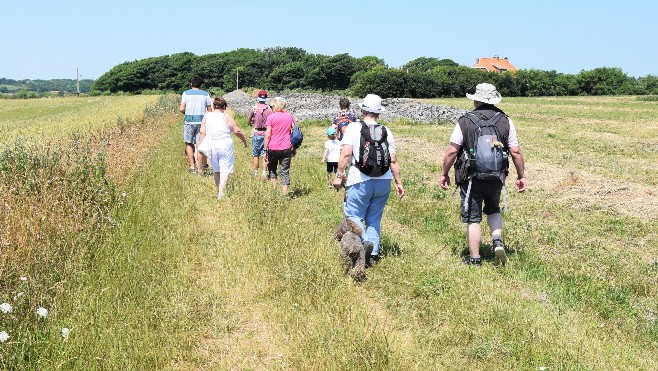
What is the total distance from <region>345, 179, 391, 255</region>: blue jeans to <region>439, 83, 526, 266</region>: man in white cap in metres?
0.85

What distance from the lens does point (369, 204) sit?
6344mm

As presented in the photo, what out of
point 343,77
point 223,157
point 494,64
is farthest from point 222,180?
point 494,64

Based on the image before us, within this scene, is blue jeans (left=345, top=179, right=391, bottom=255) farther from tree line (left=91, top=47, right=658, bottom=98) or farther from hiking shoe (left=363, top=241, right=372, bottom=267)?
tree line (left=91, top=47, right=658, bottom=98)

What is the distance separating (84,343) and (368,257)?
332 centimetres

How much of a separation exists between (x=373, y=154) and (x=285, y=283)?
173 cm

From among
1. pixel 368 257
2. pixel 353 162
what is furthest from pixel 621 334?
pixel 353 162

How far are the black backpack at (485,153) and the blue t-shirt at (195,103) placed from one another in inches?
285

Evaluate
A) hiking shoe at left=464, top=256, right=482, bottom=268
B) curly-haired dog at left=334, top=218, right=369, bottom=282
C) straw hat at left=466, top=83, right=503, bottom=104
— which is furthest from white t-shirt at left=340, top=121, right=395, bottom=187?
hiking shoe at left=464, top=256, right=482, bottom=268

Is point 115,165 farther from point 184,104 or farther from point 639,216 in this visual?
point 639,216

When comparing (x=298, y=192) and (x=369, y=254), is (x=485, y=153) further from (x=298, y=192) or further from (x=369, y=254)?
(x=298, y=192)

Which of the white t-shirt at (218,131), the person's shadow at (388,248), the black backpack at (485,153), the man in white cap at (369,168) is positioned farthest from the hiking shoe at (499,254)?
the white t-shirt at (218,131)

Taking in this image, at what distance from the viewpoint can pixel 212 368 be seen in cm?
393

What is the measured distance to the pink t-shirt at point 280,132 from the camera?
992cm

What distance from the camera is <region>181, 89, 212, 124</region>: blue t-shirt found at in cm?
1189
